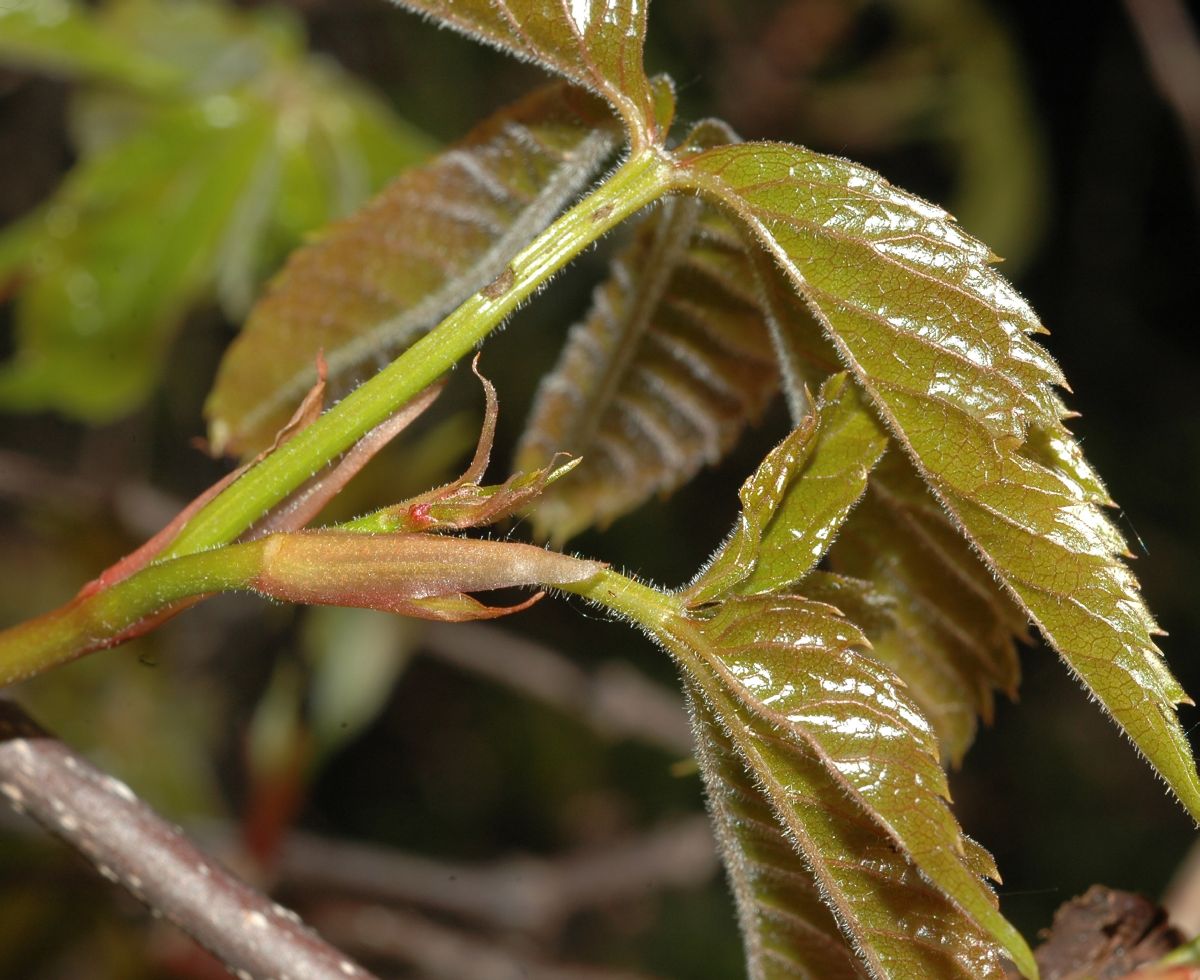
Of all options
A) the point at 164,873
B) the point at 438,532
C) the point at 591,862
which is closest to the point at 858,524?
the point at 438,532

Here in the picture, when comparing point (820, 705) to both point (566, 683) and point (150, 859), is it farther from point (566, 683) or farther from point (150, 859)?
point (566, 683)

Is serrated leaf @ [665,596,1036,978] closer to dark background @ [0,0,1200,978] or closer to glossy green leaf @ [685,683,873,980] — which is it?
glossy green leaf @ [685,683,873,980]

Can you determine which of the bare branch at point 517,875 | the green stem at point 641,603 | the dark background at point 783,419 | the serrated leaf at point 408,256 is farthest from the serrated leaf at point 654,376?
the dark background at point 783,419

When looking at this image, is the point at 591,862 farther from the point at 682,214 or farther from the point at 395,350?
the point at 682,214

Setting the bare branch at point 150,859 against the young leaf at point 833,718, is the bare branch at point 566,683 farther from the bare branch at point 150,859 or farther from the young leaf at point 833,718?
the young leaf at point 833,718

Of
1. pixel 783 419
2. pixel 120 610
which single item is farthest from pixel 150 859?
pixel 783 419
